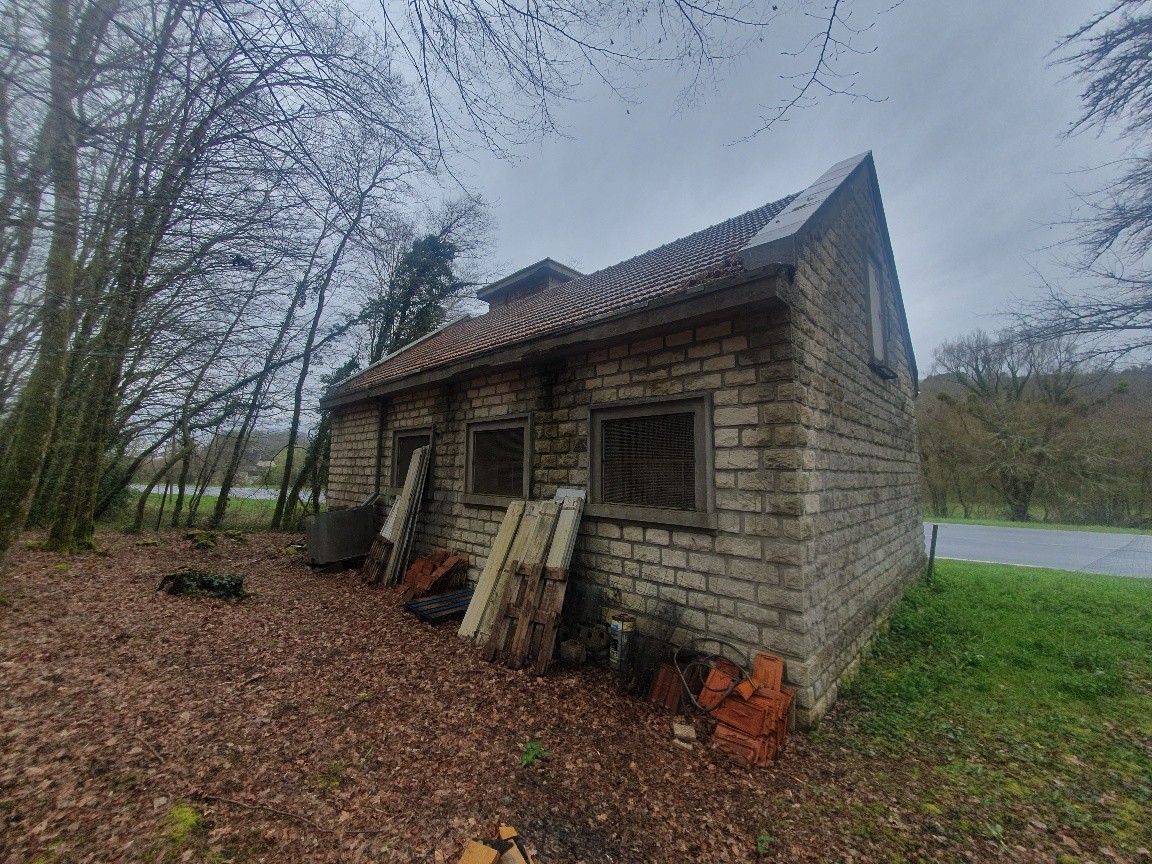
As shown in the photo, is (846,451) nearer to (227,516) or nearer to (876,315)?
(876,315)

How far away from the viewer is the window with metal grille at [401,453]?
26.7 ft

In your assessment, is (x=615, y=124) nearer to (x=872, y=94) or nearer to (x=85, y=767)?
(x=872, y=94)

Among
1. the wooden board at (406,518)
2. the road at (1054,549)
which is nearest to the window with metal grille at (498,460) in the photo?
the wooden board at (406,518)

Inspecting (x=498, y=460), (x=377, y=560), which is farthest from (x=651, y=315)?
(x=377, y=560)

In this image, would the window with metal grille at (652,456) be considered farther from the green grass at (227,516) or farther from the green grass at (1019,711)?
the green grass at (227,516)

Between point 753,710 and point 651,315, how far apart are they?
3225 mm

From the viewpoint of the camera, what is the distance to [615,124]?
3055 mm

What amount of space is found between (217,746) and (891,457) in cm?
805

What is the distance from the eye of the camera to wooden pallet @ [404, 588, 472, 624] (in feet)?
18.2

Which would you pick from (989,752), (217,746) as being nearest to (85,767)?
(217,746)

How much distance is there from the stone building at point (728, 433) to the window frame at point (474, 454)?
3 centimetres

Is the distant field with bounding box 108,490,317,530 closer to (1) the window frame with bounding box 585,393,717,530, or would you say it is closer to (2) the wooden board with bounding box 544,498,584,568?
(2) the wooden board with bounding box 544,498,584,568

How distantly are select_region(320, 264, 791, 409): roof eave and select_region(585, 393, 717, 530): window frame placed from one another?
709 mm

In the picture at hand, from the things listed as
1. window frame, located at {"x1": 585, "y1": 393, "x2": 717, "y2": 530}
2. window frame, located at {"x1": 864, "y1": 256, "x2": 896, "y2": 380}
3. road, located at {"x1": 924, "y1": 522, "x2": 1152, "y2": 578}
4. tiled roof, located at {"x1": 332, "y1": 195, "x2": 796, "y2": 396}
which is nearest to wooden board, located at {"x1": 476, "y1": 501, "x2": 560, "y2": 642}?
window frame, located at {"x1": 585, "y1": 393, "x2": 717, "y2": 530}
